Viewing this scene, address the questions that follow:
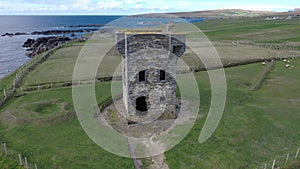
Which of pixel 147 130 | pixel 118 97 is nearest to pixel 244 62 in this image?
pixel 118 97

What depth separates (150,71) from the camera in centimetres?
2341

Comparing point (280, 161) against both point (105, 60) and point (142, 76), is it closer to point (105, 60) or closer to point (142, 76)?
point (142, 76)

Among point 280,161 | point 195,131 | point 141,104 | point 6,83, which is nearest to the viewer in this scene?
point 280,161

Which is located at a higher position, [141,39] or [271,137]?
[141,39]

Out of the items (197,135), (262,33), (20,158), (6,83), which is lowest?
(197,135)

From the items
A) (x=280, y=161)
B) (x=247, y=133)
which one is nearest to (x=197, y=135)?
(x=247, y=133)

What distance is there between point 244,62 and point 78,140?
38931 millimetres

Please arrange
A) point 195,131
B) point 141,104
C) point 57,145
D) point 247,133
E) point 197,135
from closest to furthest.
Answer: point 57,145
point 197,135
point 247,133
point 195,131
point 141,104

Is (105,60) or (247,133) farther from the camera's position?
(105,60)

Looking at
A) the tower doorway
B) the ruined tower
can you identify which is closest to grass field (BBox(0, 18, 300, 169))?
the ruined tower

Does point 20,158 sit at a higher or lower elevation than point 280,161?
higher

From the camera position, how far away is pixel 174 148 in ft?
66.2

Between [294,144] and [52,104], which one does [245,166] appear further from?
[52,104]

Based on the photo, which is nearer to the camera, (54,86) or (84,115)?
(84,115)
